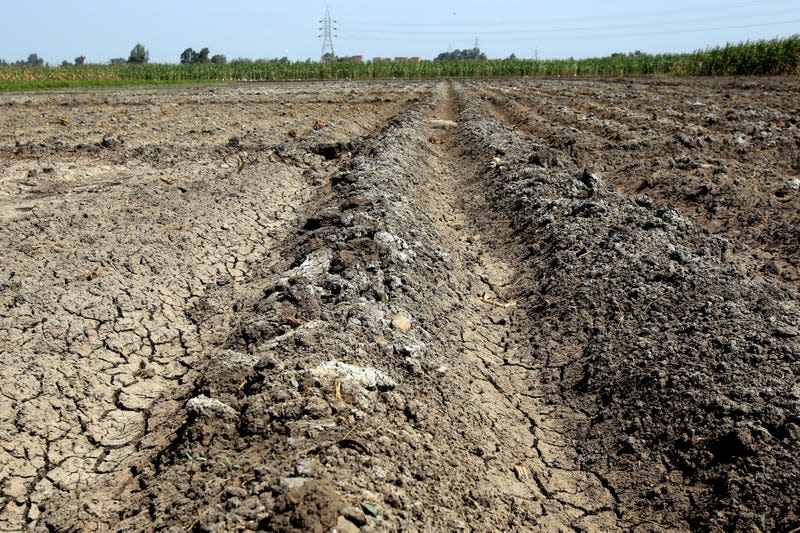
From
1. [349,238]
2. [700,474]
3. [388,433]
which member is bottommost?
[700,474]

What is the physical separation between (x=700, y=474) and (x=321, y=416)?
6.60 feet

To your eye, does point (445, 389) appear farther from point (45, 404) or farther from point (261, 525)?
point (45, 404)

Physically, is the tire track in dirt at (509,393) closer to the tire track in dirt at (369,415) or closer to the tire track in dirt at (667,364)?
the tire track in dirt at (369,415)

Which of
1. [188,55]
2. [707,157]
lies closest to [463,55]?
[188,55]

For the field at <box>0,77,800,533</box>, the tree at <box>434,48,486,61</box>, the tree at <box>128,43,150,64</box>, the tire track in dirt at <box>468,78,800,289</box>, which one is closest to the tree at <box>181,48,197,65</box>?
the tree at <box>128,43,150,64</box>

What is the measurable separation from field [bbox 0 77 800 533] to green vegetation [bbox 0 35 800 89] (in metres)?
29.5

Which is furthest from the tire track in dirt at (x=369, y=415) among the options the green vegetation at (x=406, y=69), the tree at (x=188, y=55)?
the tree at (x=188, y=55)

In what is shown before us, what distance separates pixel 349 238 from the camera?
19.0ft

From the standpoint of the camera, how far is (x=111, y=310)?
15.8 feet

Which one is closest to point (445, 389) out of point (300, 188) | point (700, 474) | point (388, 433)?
point (388, 433)

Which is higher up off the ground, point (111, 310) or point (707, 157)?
point (707, 157)

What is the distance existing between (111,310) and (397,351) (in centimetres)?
239

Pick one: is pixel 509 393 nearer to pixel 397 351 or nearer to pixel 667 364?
pixel 397 351

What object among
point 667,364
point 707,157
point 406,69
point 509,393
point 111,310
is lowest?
point 509,393
